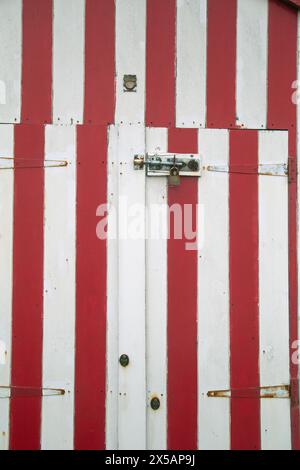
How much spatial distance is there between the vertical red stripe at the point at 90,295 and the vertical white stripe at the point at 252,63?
2.84 ft

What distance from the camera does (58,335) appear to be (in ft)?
7.84

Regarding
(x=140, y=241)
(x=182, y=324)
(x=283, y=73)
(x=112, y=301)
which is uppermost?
(x=283, y=73)

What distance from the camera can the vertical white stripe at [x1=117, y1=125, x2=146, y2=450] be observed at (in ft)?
7.71

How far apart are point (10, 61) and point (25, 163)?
23.8 inches

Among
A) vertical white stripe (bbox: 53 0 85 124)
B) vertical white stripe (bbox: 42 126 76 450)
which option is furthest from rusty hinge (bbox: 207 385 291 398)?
vertical white stripe (bbox: 53 0 85 124)

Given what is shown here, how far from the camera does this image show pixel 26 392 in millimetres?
2373

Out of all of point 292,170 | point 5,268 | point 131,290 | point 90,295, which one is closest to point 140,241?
point 131,290

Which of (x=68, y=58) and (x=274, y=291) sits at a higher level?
(x=68, y=58)

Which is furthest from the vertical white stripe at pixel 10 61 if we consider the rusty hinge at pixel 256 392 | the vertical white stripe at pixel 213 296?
the rusty hinge at pixel 256 392

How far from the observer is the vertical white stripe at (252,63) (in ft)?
8.16

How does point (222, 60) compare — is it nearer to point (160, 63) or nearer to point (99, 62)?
point (160, 63)

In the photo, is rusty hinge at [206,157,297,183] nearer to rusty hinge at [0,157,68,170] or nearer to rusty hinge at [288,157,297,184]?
rusty hinge at [288,157,297,184]

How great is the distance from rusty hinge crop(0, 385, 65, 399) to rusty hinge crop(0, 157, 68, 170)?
125 centimetres
